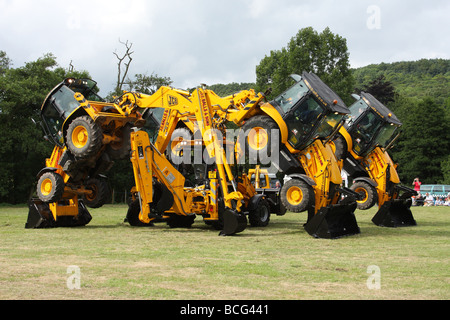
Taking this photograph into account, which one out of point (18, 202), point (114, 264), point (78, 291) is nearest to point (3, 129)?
point (18, 202)

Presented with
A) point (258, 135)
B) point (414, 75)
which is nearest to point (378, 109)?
point (258, 135)

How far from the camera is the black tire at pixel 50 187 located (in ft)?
52.2

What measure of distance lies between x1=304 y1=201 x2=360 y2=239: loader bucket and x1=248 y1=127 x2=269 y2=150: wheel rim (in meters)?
2.44

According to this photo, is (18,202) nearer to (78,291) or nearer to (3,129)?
(3,129)

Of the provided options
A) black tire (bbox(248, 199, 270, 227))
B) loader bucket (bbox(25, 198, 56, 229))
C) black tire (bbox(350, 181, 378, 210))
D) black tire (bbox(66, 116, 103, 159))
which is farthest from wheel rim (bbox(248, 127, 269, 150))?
loader bucket (bbox(25, 198, 56, 229))

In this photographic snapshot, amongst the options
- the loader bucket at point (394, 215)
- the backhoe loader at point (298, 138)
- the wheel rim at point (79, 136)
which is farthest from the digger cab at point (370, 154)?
the wheel rim at point (79, 136)

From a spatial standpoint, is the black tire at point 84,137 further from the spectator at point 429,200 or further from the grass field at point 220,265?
the spectator at point 429,200

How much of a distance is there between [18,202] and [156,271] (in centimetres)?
3113

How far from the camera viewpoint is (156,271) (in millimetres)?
8297

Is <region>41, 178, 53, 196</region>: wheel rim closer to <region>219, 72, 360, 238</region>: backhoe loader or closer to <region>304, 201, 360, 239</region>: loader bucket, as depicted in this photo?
<region>219, 72, 360, 238</region>: backhoe loader

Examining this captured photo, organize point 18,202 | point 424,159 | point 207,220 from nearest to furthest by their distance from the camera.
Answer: point 207,220 → point 18,202 → point 424,159

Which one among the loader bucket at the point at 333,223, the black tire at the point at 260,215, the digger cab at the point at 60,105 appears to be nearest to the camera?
the loader bucket at the point at 333,223

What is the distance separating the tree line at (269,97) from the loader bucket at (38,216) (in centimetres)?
734

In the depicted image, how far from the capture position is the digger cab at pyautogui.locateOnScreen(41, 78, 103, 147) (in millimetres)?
16688
